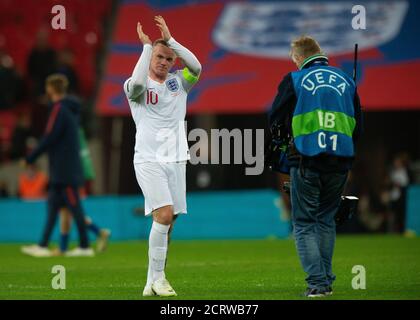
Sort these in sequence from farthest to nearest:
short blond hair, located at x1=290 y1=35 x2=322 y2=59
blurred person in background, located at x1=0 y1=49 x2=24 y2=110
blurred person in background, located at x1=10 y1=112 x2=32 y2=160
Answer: blurred person in background, located at x1=0 y1=49 x2=24 y2=110
blurred person in background, located at x1=10 y1=112 x2=32 y2=160
short blond hair, located at x1=290 y1=35 x2=322 y2=59

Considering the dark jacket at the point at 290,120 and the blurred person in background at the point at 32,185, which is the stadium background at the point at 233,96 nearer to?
the blurred person in background at the point at 32,185

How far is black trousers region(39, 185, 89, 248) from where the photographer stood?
1551cm

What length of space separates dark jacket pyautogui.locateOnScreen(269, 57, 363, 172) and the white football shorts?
108 cm

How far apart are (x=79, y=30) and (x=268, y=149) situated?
52.1ft

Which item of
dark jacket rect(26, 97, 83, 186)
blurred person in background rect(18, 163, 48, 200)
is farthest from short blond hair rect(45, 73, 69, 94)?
blurred person in background rect(18, 163, 48, 200)

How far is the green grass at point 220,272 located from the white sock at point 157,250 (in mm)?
266

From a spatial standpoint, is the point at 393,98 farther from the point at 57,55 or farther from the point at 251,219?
the point at 57,55

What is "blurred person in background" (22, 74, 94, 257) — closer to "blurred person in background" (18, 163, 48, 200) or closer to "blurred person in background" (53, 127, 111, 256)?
"blurred person in background" (53, 127, 111, 256)

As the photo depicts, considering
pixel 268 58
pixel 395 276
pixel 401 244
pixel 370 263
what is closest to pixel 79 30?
pixel 268 58

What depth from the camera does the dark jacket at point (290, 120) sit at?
8.84 meters

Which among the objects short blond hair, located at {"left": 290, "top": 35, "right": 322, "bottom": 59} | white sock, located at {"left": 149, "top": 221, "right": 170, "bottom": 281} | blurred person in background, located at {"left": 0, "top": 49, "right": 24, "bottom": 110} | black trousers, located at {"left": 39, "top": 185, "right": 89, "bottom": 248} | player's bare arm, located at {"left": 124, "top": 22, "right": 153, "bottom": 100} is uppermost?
blurred person in background, located at {"left": 0, "top": 49, "right": 24, "bottom": 110}

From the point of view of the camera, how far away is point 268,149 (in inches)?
366

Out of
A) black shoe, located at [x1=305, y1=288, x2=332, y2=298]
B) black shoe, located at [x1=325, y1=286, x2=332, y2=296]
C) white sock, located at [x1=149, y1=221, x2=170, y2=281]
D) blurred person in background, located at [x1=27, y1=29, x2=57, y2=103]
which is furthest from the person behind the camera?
blurred person in background, located at [x1=27, y1=29, x2=57, y2=103]
